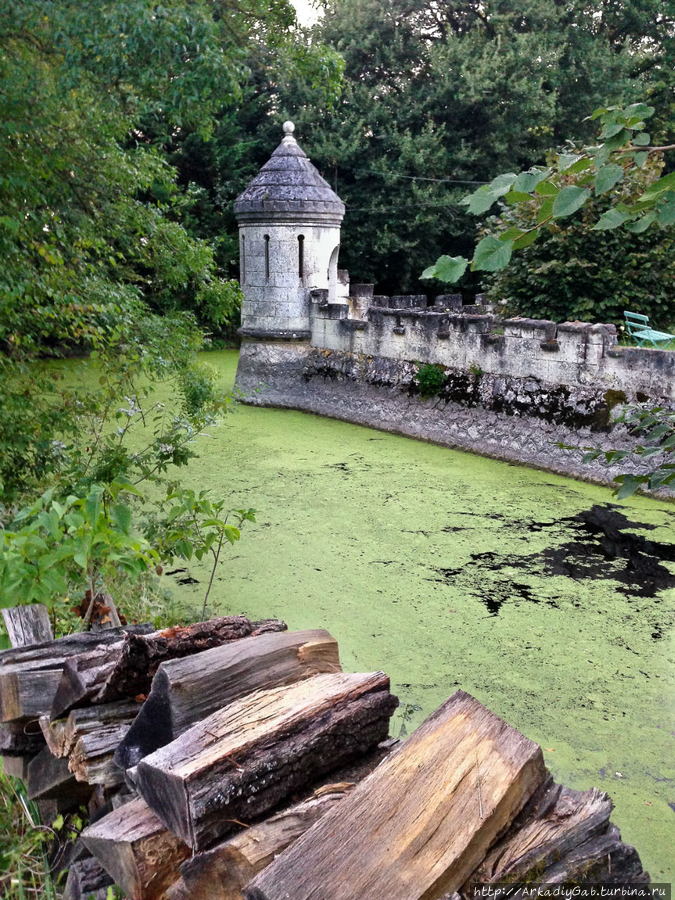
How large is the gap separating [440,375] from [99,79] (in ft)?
16.9

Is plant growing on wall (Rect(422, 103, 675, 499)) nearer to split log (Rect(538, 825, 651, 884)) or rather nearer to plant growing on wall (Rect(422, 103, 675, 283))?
plant growing on wall (Rect(422, 103, 675, 283))

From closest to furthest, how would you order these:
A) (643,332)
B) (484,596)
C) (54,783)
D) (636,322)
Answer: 1. (54,783)
2. (484,596)
3. (643,332)
4. (636,322)

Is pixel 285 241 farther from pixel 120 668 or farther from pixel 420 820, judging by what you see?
pixel 420 820

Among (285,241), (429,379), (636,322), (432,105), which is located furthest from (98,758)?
(432,105)

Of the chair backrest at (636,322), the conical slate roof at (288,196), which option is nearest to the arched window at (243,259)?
the conical slate roof at (288,196)

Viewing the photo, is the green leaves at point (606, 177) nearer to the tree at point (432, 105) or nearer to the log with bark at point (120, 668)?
the log with bark at point (120, 668)

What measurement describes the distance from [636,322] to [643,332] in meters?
1.15

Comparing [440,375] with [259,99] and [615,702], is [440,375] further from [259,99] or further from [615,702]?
[259,99]

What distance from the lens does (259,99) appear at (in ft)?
54.0

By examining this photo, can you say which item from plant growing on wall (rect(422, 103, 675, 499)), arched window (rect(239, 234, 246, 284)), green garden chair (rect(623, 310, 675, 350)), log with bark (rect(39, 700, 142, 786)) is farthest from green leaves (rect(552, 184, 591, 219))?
arched window (rect(239, 234, 246, 284))

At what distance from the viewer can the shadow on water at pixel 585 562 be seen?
455cm

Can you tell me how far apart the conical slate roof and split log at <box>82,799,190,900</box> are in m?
8.70

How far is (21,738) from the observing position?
207 centimetres

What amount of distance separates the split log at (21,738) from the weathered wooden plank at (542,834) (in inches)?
49.2
